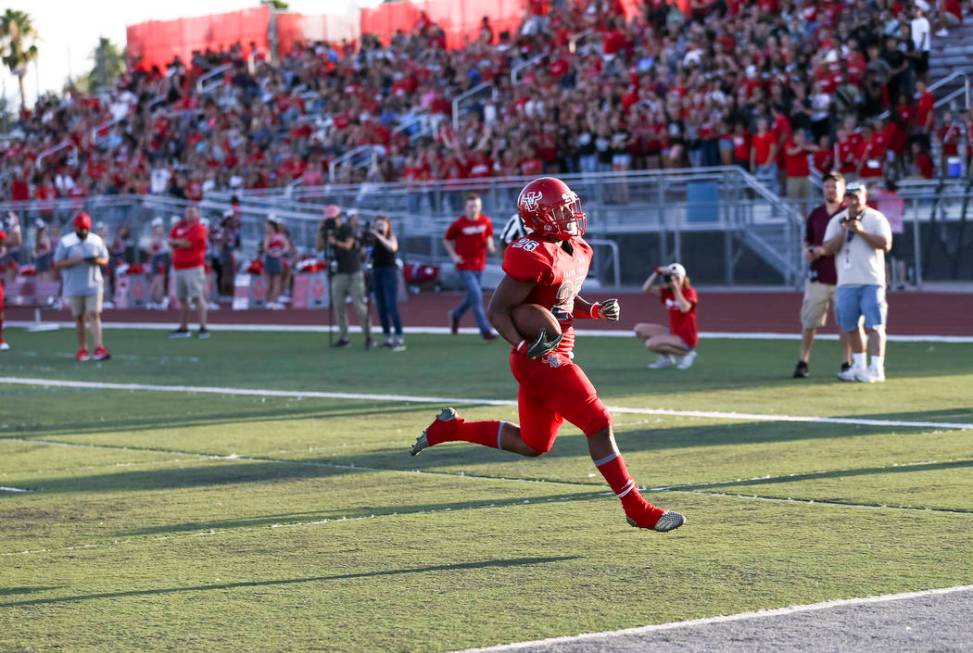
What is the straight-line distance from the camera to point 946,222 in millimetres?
24797

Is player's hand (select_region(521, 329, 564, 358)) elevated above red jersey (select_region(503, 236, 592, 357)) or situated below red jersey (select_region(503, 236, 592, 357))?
below

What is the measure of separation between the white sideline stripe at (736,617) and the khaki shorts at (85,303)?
15424 millimetres

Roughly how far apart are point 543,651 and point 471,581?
51.7 inches

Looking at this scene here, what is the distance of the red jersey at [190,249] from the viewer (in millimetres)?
23734

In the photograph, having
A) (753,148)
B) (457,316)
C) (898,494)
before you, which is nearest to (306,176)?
(753,148)

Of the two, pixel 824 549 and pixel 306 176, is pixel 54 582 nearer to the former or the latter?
pixel 824 549

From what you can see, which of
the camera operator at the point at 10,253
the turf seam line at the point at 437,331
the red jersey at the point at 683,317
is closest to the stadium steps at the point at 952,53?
the turf seam line at the point at 437,331

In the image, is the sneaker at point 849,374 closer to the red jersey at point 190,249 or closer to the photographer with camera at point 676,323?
the photographer with camera at point 676,323

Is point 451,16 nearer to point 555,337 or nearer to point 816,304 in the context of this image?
point 816,304

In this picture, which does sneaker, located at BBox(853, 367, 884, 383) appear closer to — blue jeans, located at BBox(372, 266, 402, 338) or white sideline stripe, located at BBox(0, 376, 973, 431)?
white sideline stripe, located at BBox(0, 376, 973, 431)

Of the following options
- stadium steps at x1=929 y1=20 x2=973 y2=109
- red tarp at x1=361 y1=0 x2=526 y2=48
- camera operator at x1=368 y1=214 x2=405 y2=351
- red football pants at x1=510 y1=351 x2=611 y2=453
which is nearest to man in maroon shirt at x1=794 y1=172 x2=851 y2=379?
camera operator at x1=368 y1=214 x2=405 y2=351

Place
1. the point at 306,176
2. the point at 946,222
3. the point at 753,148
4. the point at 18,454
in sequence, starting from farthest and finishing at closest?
the point at 306,176 < the point at 753,148 < the point at 946,222 < the point at 18,454

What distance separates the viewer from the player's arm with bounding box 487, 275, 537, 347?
772cm

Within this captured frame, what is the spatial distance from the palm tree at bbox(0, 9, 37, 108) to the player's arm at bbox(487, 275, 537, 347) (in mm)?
68577
